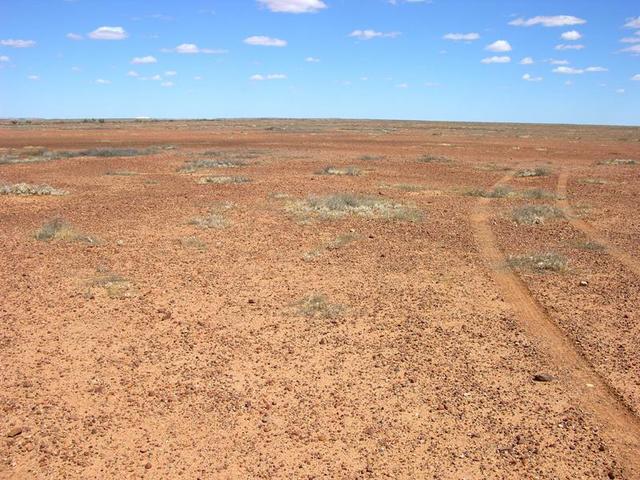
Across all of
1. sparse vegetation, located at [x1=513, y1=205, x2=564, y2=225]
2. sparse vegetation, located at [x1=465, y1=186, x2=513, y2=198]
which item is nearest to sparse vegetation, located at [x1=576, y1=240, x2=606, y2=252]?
sparse vegetation, located at [x1=513, y1=205, x2=564, y2=225]

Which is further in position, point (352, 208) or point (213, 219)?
point (352, 208)

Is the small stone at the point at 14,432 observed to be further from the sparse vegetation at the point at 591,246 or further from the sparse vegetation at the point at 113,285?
the sparse vegetation at the point at 591,246

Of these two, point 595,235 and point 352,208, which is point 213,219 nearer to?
point 352,208

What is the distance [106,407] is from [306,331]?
2.79 meters

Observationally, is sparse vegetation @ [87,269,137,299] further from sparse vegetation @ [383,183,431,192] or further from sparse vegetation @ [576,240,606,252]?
sparse vegetation @ [383,183,431,192]

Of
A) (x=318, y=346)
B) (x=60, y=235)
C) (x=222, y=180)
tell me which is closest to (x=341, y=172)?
(x=222, y=180)

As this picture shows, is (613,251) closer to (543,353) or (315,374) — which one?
(543,353)

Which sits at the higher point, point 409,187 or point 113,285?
point 409,187

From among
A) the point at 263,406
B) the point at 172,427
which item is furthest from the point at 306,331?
the point at 172,427

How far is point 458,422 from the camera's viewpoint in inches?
214

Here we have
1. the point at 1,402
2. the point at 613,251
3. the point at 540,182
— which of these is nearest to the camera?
the point at 1,402

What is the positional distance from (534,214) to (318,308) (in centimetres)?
972

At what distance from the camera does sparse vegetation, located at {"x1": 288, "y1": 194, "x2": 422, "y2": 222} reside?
15.9m

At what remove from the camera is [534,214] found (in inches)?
628
